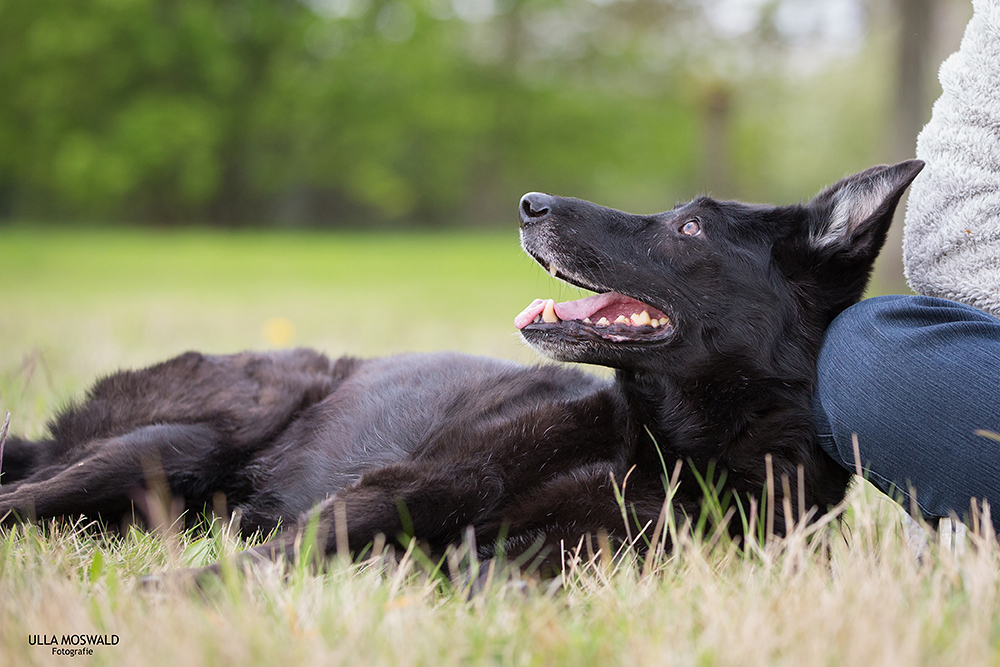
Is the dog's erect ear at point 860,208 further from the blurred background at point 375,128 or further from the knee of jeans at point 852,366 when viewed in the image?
the blurred background at point 375,128

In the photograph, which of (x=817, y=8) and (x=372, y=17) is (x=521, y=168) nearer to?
(x=372, y=17)

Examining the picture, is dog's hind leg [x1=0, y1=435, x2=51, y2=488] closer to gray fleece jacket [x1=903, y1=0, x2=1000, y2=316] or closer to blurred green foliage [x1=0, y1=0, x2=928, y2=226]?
gray fleece jacket [x1=903, y1=0, x2=1000, y2=316]

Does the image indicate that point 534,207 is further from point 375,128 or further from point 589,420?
point 375,128

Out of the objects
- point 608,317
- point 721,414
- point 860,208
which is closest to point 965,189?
point 860,208

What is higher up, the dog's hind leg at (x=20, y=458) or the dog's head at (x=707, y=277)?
the dog's head at (x=707, y=277)

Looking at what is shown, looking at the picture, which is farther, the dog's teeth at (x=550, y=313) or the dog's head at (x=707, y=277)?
the dog's teeth at (x=550, y=313)

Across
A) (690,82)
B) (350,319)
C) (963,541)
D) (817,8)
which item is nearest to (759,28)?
(817,8)

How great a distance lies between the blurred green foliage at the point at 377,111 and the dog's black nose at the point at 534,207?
20.7 metres

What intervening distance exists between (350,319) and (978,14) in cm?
699

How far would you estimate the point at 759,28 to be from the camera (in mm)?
14969

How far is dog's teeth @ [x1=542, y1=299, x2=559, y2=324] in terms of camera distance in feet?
7.98

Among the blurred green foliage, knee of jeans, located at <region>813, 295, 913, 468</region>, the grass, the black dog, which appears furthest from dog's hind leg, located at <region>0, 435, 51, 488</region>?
the blurred green foliage

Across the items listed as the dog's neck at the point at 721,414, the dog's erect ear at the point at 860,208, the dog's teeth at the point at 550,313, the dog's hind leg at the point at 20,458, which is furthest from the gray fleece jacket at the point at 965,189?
the dog's hind leg at the point at 20,458

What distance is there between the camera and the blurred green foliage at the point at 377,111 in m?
26.5
